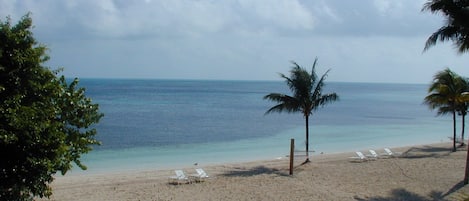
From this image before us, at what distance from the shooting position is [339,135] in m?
37.0

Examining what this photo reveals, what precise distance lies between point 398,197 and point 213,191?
5.49 meters

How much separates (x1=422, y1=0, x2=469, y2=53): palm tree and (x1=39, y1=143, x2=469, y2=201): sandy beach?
4593mm

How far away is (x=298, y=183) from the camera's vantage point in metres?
15.3

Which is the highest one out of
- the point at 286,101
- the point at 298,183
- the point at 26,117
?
the point at 286,101

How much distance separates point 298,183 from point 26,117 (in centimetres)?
992

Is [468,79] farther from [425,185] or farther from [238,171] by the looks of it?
[238,171]

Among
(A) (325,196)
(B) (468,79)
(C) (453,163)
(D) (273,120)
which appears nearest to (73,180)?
(A) (325,196)

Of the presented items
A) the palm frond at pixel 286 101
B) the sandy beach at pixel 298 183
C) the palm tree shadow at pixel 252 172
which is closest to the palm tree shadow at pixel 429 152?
the sandy beach at pixel 298 183

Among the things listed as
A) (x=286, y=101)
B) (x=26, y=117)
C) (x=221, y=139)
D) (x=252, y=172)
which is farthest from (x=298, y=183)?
→ (x=221, y=139)

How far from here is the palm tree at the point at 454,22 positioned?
44.7 feet

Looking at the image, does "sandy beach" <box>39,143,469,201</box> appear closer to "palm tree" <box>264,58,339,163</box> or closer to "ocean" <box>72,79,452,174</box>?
"palm tree" <box>264,58,339,163</box>

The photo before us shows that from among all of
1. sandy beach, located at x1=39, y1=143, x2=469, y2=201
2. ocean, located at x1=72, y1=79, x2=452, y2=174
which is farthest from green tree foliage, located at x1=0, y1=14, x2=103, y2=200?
ocean, located at x1=72, y1=79, x2=452, y2=174

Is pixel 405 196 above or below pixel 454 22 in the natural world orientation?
below

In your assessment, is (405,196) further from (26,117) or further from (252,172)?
(26,117)
